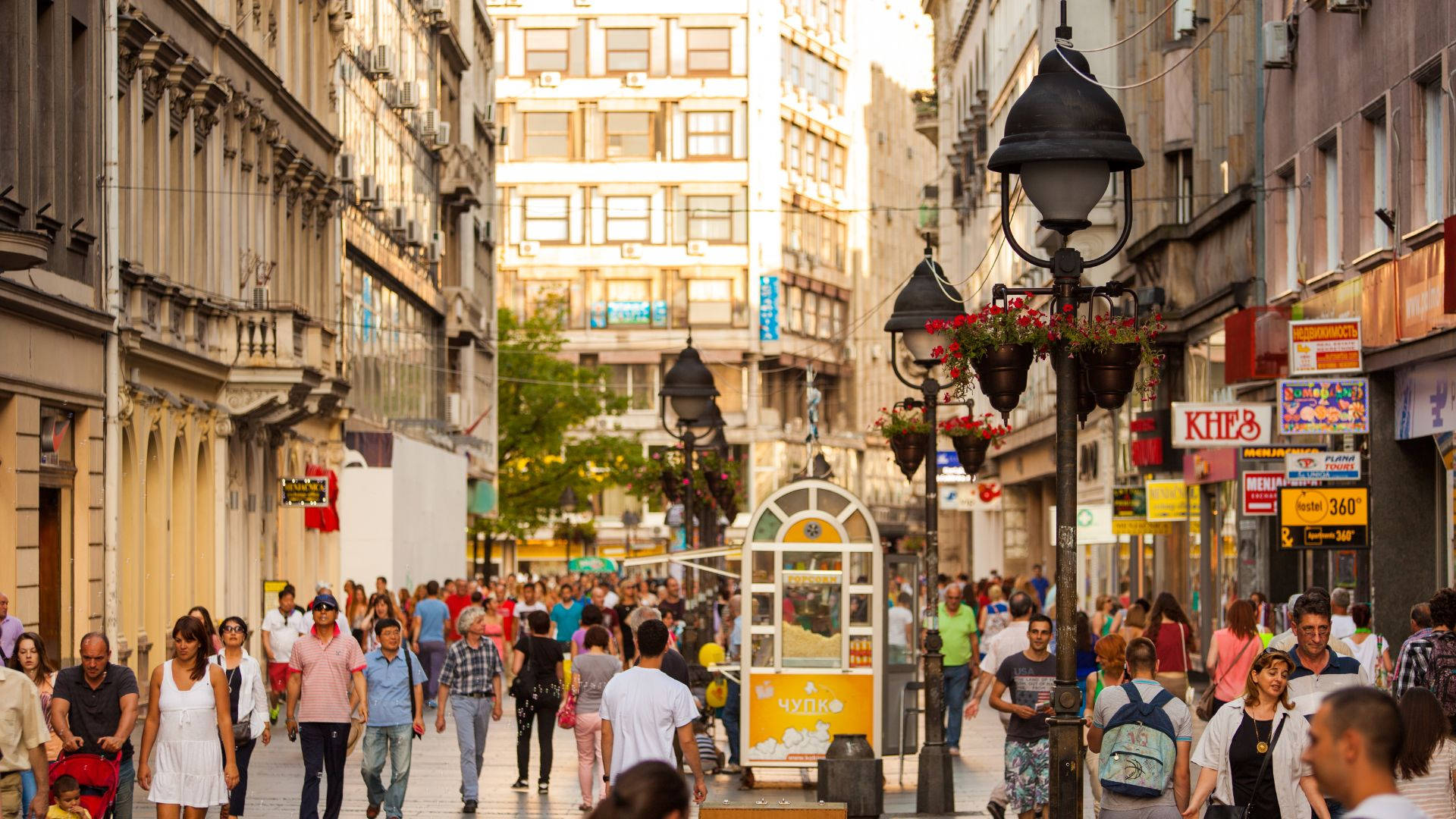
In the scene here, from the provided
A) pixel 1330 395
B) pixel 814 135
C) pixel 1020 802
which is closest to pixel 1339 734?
pixel 1020 802

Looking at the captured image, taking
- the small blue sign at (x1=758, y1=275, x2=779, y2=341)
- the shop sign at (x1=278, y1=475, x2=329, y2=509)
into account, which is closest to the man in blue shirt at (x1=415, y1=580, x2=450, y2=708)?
the shop sign at (x1=278, y1=475, x2=329, y2=509)

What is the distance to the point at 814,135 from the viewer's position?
10356 cm

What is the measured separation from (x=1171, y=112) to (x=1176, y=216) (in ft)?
5.14

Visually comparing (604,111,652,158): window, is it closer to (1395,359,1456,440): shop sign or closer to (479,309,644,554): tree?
(479,309,644,554): tree

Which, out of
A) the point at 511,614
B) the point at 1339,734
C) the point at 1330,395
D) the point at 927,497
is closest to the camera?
the point at 1339,734

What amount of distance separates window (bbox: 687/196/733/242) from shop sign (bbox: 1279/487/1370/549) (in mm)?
74933

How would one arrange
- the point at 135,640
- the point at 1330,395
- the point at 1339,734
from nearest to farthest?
the point at 1339,734 → the point at 1330,395 → the point at 135,640

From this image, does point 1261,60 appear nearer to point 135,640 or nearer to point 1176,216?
point 1176,216

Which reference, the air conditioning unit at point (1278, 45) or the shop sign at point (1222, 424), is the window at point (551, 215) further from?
the shop sign at point (1222, 424)

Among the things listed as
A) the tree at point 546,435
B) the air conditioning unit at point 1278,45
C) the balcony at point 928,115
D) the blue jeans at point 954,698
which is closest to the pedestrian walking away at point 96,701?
the blue jeans at point 954,698

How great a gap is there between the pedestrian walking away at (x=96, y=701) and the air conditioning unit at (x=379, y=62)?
34.3 meters

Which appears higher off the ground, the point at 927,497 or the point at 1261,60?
the point at 1261,60

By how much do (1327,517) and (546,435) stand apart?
178ft

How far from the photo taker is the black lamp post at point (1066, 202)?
11.9m
